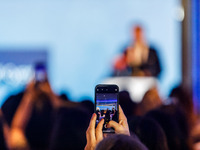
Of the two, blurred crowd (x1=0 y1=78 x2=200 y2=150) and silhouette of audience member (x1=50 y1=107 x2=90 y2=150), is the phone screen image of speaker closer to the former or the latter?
blurred crowd (x1=0 y1=78 x2=200 y2=150)

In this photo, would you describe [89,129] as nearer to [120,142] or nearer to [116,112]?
[116,112]

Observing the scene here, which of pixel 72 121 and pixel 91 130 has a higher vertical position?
pixel 91 130

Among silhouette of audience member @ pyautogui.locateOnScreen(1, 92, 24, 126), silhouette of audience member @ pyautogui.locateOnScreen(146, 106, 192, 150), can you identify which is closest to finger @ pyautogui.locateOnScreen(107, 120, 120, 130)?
silhouette of audience member @ pyautogui.locateOnScreen(146, 106, 192, 150)

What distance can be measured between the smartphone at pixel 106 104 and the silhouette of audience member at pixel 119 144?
215 mm

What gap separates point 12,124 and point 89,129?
2.11 m

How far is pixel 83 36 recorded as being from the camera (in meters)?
7.60


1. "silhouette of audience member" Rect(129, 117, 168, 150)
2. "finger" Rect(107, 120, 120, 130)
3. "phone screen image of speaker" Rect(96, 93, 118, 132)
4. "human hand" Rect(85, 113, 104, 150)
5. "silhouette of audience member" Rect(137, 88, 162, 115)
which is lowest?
"silhouette of audience member" Rect(137, 88, 162, 115)

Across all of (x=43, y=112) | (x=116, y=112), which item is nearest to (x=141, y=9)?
(x=43, y=112)

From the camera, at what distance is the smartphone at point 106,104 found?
6.72 ft

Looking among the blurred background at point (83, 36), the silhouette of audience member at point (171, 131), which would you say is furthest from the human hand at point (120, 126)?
the blurred background at point (83, 36)

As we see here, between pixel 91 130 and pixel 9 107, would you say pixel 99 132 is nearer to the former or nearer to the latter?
pixel 91 130

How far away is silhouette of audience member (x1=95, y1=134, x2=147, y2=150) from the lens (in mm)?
1767

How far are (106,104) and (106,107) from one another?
12mm

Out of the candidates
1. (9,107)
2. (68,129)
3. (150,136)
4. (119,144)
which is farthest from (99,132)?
(9,107)
